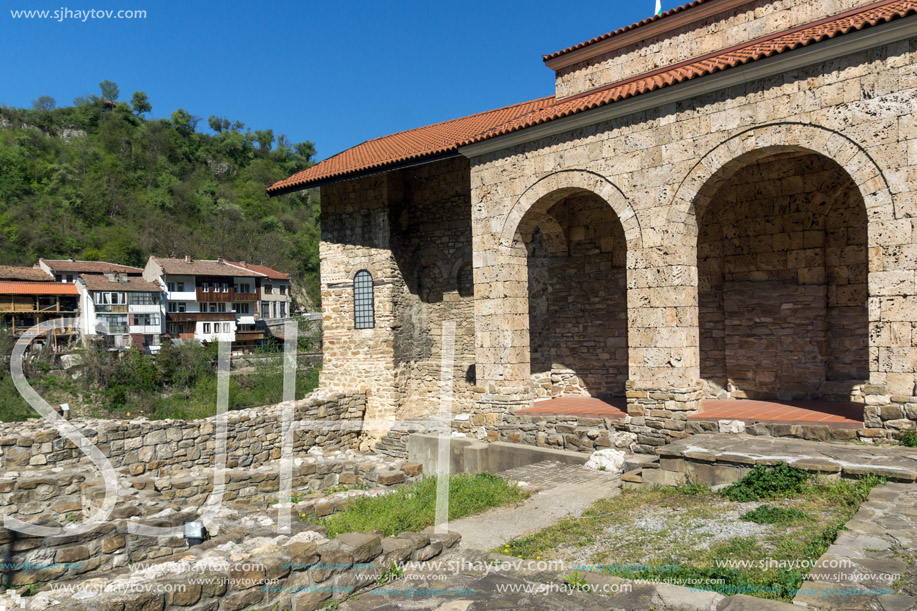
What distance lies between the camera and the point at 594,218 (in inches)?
505

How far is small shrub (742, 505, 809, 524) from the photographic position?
5463 mm

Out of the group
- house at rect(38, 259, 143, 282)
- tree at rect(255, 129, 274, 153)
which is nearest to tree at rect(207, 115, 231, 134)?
tree at rect(255, 129, 274, 153)

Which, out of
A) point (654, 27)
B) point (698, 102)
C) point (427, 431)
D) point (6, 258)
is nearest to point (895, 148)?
point (698, 102)

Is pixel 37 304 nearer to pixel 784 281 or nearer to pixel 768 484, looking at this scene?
pixel 784 281

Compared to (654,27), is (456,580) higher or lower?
lower

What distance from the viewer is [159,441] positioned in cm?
1088

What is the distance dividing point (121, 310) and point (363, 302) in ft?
97.4

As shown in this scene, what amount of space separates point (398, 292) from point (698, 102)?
865 cm

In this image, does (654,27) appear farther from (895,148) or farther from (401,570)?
(401,570)

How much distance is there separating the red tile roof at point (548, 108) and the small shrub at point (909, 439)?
4.76m

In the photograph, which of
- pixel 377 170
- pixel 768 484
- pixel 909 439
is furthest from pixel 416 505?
pixel 377 170

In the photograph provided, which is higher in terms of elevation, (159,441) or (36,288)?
(36,288)

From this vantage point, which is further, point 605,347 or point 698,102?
point 605,347

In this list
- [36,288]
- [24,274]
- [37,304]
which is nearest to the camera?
[36,288]
